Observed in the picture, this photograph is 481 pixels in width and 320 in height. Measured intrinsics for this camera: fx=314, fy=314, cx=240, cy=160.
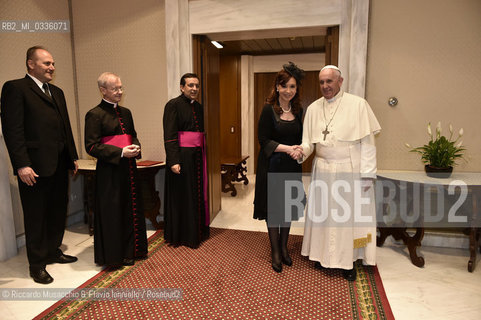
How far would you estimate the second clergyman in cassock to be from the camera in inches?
103

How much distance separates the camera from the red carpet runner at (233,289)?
7.17ft

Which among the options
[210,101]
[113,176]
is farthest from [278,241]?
[210,101]

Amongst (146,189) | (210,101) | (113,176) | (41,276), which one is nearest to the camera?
(41,276)

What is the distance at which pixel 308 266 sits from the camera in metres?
2.87

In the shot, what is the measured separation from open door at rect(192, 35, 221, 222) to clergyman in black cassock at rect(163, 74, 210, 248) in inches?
23.1

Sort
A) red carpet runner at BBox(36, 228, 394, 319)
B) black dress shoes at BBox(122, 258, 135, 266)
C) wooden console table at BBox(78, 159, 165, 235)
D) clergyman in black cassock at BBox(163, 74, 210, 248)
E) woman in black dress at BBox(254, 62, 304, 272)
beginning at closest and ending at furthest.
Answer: red carpet runner at BBox(36, 228, 394, 319)
woman in black dress at BBox(254, 62, 304, 272)
black dress shoes at BBox(122, 258, 135, 266)
clergyman in black cassock at BBox(163, 74, 210, 248)
wooden console table at BBox(78, 159, 165, 235)

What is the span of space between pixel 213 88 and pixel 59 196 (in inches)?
87.8

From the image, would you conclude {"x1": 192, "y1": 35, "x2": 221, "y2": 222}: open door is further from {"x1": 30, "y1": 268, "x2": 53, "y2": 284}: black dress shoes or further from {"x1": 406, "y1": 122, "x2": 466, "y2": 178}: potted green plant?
{"x1": 406, "y1": 122, "x2": 466, "y2": 178}: potted green plant

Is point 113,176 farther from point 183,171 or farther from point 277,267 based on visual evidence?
point 277,267

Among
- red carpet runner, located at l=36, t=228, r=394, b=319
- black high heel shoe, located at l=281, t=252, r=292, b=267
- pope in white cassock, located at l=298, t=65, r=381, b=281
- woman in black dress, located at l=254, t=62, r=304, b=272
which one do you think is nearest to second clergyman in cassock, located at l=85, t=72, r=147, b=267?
red carpet runner, located at l=36, t=228, r=394, b=319

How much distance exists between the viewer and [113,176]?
271 cm

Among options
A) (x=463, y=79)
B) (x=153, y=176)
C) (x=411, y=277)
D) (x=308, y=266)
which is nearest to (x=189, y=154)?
(x=153, y=176)

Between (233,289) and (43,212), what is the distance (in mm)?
1717

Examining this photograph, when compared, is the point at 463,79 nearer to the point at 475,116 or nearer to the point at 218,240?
the point at 475,116
